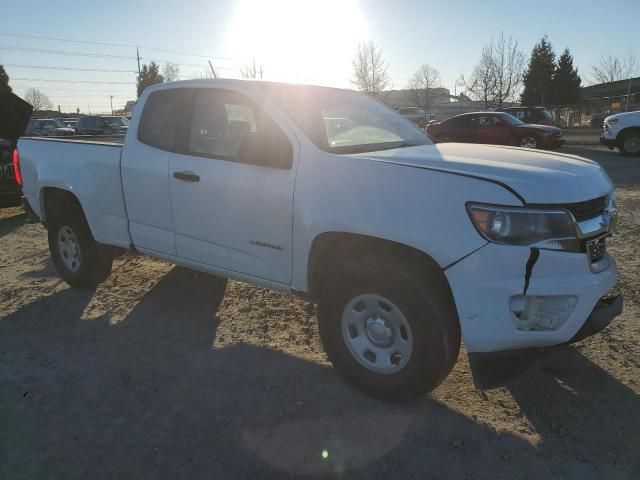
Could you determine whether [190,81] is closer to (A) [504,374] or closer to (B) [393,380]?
(B) [393,380]

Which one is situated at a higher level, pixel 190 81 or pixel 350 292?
pixel 190 81

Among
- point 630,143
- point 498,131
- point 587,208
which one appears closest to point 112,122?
point 498,131

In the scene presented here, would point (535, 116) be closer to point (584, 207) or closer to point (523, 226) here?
point (584, 207)

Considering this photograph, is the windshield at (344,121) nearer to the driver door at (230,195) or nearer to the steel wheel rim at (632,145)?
the driver door at (230,195)

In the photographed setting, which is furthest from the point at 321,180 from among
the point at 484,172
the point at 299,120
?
the point at 484,172

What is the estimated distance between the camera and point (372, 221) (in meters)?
2.76

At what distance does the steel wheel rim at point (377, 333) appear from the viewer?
285cm

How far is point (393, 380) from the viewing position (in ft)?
9.53

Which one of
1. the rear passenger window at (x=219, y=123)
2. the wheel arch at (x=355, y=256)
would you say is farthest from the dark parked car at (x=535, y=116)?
the wheel arch at (x=355, y=256)

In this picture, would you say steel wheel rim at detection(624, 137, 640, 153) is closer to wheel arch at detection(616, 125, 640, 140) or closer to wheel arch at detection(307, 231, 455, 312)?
wheel arch at detection(616, 125, 640, 140)

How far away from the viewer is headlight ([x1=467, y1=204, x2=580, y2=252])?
2461mm

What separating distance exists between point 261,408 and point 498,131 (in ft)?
56.3

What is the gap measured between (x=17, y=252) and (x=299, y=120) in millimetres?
4992

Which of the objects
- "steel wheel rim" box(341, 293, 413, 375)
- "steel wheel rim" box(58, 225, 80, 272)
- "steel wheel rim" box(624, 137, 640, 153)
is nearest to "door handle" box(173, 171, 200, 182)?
"steel wheel rim" box(341, 293, 413, 375)
